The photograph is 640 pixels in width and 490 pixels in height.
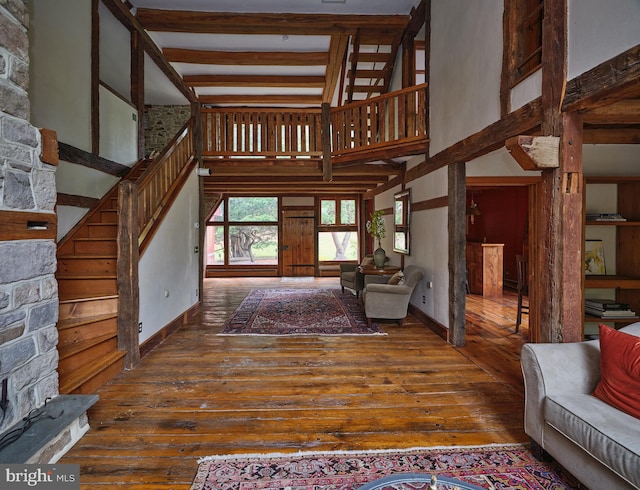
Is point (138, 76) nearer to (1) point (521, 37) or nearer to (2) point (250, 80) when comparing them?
(2) point (250, 80)

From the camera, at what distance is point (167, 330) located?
4.51 metres

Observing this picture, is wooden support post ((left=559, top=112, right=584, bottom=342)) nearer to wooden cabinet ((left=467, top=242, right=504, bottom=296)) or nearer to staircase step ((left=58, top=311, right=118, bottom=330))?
staircase step ((left=58, top=311, right=118, bottom=330))

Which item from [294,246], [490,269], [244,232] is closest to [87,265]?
[490,269]

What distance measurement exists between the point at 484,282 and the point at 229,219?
24.5 feet

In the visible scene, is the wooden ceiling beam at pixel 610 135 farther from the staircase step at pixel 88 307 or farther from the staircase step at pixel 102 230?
the staircase step at pixel 102 230

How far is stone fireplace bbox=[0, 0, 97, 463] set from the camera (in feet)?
6.14

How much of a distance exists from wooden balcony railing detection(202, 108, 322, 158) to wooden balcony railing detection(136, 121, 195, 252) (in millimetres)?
509

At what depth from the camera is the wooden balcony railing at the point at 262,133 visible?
238 inches

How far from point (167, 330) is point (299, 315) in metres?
2.01

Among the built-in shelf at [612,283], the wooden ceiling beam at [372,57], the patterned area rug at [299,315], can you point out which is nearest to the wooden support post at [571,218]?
the built-in shelf at [612,283]

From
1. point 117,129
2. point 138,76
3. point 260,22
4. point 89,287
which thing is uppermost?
point 260,22

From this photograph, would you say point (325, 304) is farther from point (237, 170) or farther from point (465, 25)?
point (465, 25)

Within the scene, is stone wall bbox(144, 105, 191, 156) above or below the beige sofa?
above

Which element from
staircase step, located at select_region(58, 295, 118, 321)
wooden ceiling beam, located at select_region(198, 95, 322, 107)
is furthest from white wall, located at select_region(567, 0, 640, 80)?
wooden ceiling beam, located at select_region(198, 95, 322, 107)
